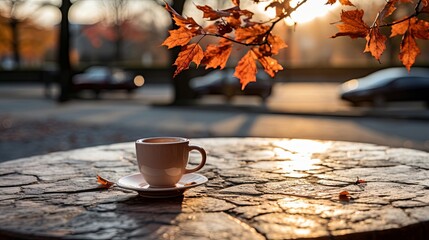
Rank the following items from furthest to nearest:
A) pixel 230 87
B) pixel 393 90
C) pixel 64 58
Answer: pixel 230 87, pixel 64 58, pixel 393 90

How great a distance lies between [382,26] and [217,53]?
2.23 ft

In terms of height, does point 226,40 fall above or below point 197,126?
above

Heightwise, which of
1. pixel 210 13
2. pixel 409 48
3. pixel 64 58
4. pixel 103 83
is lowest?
pixel 409 48

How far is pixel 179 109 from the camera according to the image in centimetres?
1808

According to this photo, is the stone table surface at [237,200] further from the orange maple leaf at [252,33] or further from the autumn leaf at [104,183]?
the orange maple leaf at [252,33]

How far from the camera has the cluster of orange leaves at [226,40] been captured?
7.21ft

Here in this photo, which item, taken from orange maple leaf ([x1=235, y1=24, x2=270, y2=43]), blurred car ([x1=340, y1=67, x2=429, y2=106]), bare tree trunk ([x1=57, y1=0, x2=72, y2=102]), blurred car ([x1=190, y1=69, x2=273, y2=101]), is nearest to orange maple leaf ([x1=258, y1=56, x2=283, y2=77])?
orange maple leaf ([x1=235, y1=24, x2=270, y2=43])

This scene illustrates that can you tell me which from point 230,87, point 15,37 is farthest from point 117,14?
point 230,87

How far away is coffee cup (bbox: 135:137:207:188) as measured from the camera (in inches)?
87.8

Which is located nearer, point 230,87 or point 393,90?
point 393,90

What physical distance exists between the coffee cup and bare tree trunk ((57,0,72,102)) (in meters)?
20.9

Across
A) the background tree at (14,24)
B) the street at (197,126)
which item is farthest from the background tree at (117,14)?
the street at (197,126)

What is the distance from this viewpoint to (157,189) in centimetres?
224

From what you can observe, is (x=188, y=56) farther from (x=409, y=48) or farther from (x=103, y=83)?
(x=103, y=83)
